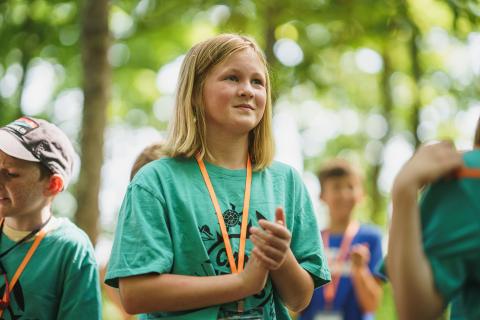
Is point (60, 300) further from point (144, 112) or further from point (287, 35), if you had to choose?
point (144, 112)

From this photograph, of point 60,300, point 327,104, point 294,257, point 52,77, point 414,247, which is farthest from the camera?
point 327,104

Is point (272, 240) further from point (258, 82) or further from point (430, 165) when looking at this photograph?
point (258, 82)

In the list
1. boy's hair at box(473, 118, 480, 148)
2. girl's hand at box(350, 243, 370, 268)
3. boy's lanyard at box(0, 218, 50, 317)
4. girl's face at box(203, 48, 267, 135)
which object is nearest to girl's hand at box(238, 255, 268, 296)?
girl's face at box(203, 48, 267, 135)

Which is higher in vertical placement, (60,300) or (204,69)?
(204,69)

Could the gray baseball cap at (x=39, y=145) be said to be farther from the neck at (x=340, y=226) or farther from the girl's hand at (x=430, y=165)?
the neck at (x=340, y=226)

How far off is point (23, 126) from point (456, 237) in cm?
233

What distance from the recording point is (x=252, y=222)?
2730 millimetres

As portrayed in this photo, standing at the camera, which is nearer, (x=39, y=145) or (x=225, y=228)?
(x=225, y=228)

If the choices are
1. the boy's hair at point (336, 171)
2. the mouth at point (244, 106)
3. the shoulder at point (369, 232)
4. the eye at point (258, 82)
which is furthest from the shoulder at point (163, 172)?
the boy's hair at point (336, 171)

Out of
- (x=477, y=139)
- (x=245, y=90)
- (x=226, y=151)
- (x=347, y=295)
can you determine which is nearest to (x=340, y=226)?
(x=347, y=295)

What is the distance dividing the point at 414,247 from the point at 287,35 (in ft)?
21.4

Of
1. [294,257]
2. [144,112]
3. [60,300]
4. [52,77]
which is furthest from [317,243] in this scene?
[144,112]

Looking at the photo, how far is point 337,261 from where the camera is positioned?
18.3 ft

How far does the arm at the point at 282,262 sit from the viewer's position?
7.76 feet
